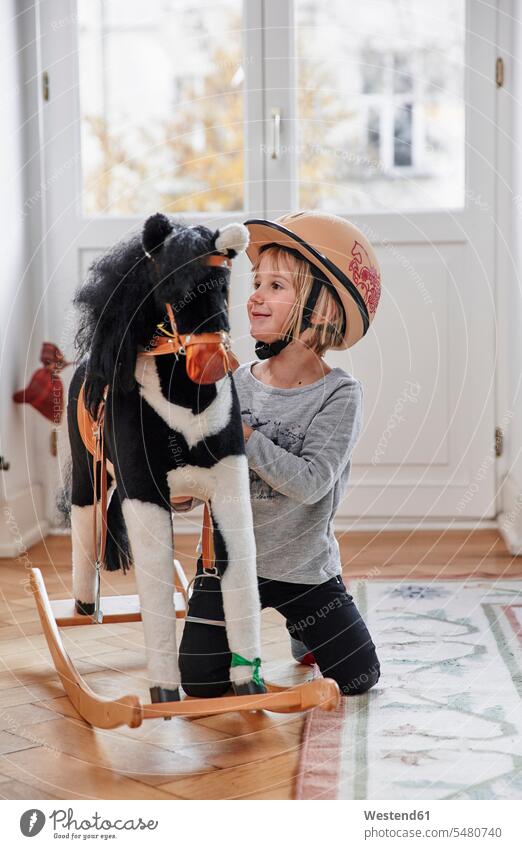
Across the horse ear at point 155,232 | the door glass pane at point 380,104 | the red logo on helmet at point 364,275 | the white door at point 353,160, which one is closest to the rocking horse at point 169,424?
the horse ear at point 155,232

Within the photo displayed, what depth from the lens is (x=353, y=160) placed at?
2.21 metres

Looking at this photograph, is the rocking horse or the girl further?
the girl

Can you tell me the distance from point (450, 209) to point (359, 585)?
924 mm

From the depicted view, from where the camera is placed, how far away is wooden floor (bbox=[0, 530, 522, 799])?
883 millimetres

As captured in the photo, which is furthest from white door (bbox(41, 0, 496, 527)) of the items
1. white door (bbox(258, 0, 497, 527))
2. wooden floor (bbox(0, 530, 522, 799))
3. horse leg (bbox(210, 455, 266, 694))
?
horse leg (bbox(210, 455, 266, 694))

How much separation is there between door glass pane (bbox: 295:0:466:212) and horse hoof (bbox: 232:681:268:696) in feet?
4.61

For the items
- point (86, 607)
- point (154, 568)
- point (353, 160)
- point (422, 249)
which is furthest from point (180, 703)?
point (353, 160)

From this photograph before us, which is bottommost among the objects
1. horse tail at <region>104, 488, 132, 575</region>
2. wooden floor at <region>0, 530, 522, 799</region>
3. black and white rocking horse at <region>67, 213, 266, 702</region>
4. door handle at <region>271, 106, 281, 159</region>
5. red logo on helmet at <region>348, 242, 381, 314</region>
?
wooden floor at <region>0, 530, 522, 799</region>

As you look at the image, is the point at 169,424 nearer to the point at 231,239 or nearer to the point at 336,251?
the point at 231,239

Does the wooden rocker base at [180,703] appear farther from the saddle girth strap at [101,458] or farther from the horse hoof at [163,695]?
the saddle girth strap at [101,458]

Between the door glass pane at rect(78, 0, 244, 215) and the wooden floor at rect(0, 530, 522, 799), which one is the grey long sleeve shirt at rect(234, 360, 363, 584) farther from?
the door glass pane at rect(78, 0, 244, 215)

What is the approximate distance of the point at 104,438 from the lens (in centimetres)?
95

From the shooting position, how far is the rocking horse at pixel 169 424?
856 mm
